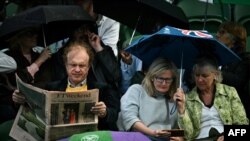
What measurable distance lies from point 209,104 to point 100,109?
134 centimetres

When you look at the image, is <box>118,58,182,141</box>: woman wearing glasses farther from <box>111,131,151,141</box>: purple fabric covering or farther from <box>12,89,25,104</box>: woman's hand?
<box>111,131,151,141</box>: purple fabric covering

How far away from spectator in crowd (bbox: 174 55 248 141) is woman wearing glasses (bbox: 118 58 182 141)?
203 mm

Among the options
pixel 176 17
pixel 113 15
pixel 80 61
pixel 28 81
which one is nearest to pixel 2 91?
pixel 28 81

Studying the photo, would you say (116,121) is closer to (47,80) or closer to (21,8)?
(47,80)

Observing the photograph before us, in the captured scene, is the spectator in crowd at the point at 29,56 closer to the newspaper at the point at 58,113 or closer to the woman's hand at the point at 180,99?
the newspaper at the point at 58,113

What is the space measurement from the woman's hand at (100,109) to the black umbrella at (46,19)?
107 centimetres

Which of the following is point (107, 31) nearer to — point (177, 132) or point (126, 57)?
point (126, 57)

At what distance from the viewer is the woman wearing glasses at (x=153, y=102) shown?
20.7 ft

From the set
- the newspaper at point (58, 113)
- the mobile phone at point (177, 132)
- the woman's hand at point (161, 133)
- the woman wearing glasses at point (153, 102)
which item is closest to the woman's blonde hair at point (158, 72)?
the woman wearing glasses at point (153, 102)

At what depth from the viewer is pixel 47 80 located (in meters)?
6.65

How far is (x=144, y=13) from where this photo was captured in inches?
278

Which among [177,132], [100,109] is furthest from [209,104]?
[100,109]

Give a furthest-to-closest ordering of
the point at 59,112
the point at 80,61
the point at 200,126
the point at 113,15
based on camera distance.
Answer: the point at 113,15, the point at 200,126, the point at 80,61, the point at 59,112

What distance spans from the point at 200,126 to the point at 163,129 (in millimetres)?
410
